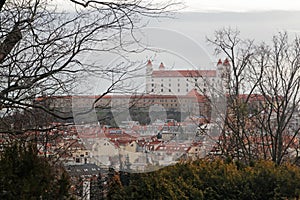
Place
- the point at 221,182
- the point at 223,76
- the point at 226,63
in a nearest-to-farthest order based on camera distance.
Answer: the point at 221,182
the point at 223,76
the point at 226,63

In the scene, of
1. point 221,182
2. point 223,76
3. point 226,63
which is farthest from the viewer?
point 226,63

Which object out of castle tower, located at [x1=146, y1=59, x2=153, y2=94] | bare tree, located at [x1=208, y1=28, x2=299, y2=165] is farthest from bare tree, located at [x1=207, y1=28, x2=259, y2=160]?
castle tower, located at [x1=146, y1=59, x2=153, y2=94]

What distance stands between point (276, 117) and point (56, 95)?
27.7 ft

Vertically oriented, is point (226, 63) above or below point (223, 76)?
above

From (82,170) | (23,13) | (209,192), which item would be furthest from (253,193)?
(82,170)

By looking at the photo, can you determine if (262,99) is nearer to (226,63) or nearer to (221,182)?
(226,63)

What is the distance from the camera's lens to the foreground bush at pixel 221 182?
20.4ft

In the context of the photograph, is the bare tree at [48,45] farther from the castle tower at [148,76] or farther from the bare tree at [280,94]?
the bare tree at [280,94]

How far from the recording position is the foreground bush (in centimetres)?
623

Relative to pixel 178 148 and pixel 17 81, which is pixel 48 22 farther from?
pixel 178 148

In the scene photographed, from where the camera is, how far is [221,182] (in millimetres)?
6527

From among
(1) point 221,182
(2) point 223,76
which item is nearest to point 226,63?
(2) point 223,76

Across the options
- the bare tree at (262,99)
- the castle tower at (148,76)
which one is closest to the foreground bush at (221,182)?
the castle tower at (148,76)

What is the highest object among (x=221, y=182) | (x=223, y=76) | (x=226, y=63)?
(x=226, y=63)
